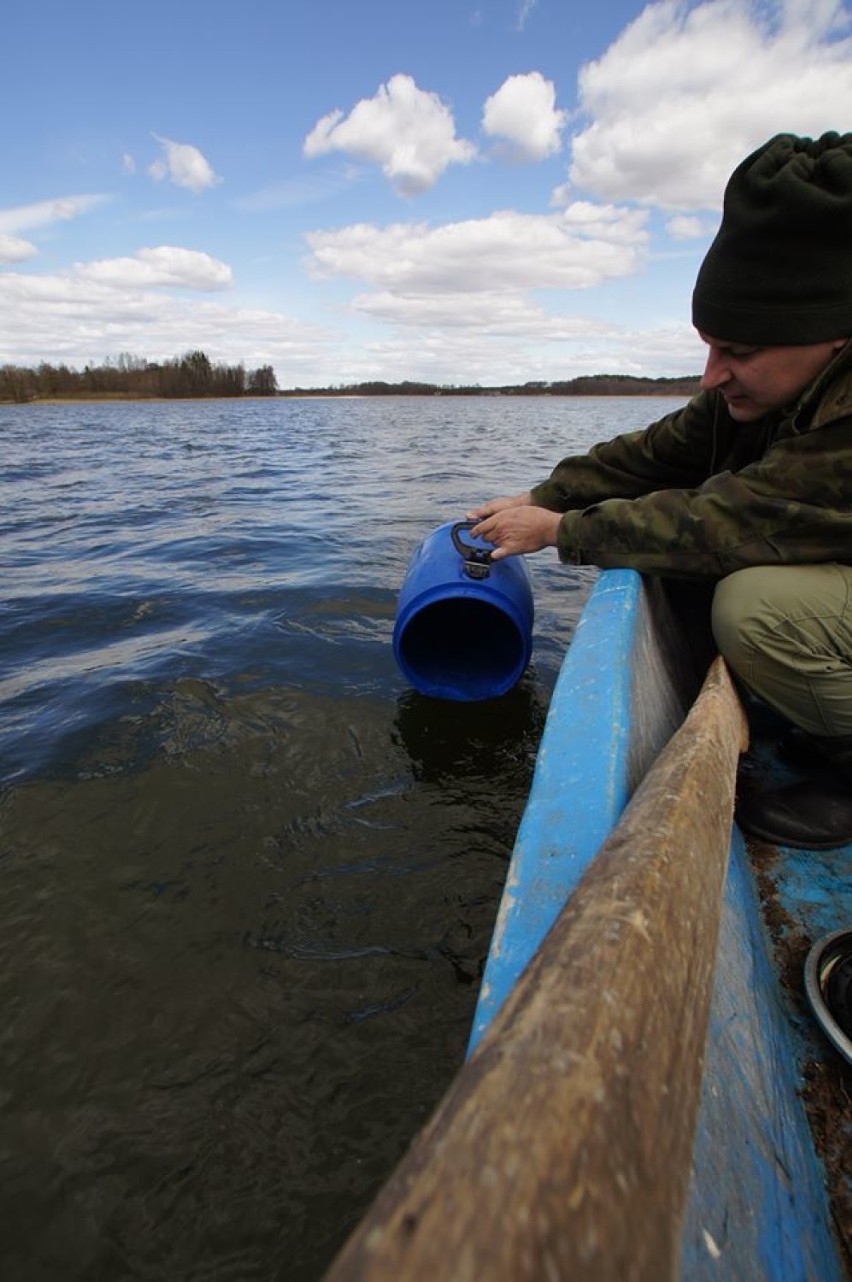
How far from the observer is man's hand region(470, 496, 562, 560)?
2498 millimetres

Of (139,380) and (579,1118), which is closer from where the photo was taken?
(579,1118)

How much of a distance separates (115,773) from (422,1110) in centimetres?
194

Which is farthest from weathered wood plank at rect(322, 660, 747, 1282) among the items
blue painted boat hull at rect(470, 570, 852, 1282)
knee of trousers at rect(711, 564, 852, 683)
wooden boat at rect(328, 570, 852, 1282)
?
knee of trousers at rect(711, 564, 852, 683)

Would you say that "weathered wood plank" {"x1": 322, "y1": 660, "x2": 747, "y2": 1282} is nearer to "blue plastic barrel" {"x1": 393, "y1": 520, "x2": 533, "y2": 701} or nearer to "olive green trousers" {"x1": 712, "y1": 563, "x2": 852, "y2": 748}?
"olive green trousers" {"x1": 712, "y1": 563, "x2": 852, "y2": 748}

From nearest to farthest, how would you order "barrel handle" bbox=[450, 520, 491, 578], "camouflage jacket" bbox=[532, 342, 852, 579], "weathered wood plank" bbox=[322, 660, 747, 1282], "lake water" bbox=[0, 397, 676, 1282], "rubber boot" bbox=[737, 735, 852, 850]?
"weathered wood plank" bbox=[322, 660, 747, 1282]
"lake water" bbox=[0, 397, 676, 1282]
"camouflage jacket" bbox=[532, 342, 852, 579]
"rubber boot" bbox=[737, 735, 852, 850]
"barrel handle" bbox=[450, 520, 491, 578]

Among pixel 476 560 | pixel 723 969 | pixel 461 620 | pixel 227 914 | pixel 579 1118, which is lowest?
pixel 227 914

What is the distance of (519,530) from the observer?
2596 millimetres

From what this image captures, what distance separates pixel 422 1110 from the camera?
165 centimetres

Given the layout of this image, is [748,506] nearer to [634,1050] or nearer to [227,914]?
[634,1050]

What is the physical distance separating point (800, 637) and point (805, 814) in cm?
56

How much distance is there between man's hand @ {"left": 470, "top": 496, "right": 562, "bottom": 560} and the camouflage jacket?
19 cm

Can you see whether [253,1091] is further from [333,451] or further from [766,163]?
[333,451]

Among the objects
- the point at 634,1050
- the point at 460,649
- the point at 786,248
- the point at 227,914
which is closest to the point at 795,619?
the point at 786,248

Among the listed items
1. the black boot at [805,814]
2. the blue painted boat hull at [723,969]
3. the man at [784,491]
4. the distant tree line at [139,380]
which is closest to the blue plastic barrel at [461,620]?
the man at [784,491]
